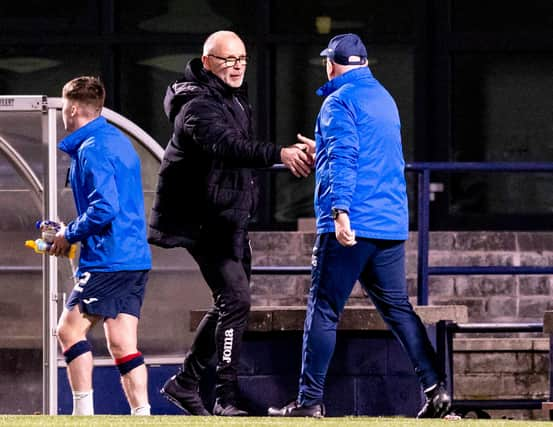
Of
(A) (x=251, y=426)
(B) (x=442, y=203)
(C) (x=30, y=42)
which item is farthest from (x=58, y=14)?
(A) (x=251, y=426)

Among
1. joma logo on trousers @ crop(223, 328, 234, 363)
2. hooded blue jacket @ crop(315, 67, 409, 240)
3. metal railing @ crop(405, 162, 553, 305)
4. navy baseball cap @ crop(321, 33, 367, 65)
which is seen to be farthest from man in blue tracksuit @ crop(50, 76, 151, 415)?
metal railing @ crop(405, 162, 553, 305)

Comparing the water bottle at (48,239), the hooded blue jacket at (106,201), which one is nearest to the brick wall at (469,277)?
the water bottle at (48,239)

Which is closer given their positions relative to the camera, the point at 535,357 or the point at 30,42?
the point at 535,357

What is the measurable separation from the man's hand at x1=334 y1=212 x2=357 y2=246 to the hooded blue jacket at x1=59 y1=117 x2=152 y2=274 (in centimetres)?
91

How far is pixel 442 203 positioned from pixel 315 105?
4.12ft

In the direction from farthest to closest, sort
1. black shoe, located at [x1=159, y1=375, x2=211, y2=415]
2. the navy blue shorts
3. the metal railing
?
the metal railing, black shoe, located at [x1=159, y1=375, x2=211, y2=415], the navy blue shorts

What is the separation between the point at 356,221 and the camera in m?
8.95

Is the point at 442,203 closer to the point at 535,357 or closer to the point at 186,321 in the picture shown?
the point at 535,357

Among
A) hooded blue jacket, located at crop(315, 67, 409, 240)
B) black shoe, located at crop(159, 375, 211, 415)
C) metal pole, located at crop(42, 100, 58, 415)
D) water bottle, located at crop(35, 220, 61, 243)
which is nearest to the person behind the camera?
hooded blue jacket, located at crop(315, 67, 409, 240)

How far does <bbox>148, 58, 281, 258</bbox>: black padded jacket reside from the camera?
30.0ft

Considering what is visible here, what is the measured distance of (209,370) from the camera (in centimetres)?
1062

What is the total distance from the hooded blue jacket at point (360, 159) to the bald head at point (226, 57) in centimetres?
46

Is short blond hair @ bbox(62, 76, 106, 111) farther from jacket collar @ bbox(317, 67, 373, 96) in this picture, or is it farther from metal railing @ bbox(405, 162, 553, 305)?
metal railing @ bbox(405, 162, 553, 305)

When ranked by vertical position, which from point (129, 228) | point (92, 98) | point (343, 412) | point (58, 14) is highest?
point (58, 14)
